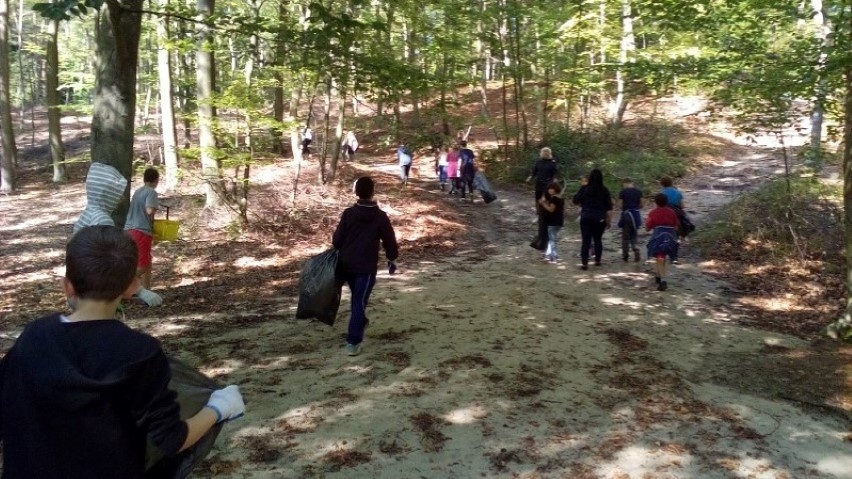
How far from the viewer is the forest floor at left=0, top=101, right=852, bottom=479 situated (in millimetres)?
4398

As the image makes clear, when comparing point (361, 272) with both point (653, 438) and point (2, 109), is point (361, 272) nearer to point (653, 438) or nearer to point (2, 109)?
point (653, 438)

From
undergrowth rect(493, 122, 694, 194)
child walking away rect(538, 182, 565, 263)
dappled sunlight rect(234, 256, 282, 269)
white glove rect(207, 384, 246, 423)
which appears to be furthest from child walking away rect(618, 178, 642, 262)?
white glove rect(207, 384, 246, 423)

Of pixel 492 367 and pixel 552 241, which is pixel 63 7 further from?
pixel 552 241

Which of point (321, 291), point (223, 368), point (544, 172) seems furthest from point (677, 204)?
point (223, 368)

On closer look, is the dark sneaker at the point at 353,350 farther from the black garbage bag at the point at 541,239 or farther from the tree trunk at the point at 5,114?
the tree trunk at the point at 5,114

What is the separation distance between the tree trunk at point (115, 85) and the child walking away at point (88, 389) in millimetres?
5180

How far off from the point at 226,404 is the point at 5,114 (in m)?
21.6

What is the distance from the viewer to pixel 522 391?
5.48m

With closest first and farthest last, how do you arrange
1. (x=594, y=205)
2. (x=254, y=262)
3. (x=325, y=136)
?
(x=594, y=205) < (x=254, y=262) < (x=325, y=136)

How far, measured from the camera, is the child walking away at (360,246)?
247 inches

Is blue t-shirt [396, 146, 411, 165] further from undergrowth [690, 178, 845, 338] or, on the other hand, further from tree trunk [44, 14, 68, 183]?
tree trunk [44, 14, 68, 183]

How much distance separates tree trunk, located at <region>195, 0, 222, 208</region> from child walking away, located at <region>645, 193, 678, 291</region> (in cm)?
719

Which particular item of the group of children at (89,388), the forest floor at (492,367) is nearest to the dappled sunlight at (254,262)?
the forest floor at (492,367)

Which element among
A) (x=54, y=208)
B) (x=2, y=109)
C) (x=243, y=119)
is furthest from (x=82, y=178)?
(x=243, y=119)
